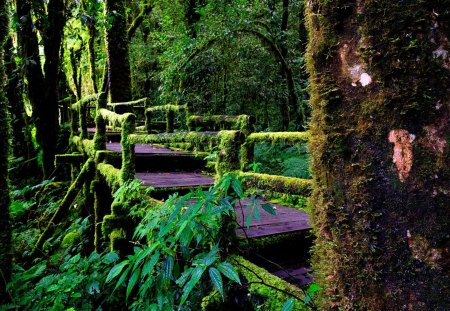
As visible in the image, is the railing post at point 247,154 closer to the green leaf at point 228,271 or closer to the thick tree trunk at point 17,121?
the green leaf at point 228,271

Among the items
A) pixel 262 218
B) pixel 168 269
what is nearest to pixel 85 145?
pixel 262 218

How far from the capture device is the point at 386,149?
4.10 feet

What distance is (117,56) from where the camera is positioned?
10.5 metres

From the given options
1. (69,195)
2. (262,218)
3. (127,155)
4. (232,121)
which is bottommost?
(69,195)

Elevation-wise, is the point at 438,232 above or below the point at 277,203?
above

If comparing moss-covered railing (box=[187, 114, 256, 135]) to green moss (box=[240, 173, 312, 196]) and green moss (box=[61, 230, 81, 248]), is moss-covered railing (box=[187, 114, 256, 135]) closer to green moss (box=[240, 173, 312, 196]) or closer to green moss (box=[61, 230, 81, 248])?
green moss (box=[240, 173, 312, 196])

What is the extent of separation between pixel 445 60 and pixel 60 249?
8.36m

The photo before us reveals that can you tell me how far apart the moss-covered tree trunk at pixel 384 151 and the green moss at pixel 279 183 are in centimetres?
79

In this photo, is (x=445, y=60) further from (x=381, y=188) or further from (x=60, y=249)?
(x=60, y=249)

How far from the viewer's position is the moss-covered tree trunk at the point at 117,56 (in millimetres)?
10391

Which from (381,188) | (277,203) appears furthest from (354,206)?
(277,203)

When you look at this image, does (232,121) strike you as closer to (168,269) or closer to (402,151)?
(168,269)

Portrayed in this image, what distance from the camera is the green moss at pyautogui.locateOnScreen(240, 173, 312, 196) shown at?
7.41ft

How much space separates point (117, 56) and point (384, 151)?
10670mm
